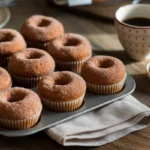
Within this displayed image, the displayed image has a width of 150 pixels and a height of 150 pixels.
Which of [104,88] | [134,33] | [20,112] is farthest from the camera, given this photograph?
[134,33]

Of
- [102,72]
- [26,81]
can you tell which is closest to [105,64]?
[102,72]

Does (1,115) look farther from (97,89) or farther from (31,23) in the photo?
(31,23)

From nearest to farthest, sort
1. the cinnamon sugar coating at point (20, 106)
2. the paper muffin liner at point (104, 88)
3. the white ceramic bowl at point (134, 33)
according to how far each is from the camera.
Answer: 1. the cinnamon sugar coating at point (20, 106)
2. the paper muffin liner at point (104, 88)
3. the white ceramic bowl at point (134, 33)

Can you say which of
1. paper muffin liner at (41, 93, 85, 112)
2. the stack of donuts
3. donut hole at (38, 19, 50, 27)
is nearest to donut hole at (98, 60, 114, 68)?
the stack of donuts

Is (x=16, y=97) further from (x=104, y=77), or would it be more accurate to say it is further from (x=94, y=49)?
(x=94, y=49)

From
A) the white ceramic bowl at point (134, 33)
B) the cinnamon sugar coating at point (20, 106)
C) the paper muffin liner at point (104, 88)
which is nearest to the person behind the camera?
the cinnamon sugar coating at point (20, 106)

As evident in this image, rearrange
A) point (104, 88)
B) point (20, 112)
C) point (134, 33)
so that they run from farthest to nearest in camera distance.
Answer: point (134, 33) < point (104, 88) < point (20, 112)

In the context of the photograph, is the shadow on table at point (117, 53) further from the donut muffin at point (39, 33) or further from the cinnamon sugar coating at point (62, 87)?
the cinnamon sugar coating at point (62, 87)

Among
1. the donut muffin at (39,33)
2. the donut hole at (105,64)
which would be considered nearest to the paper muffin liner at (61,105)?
the donut hole at (105,64)
